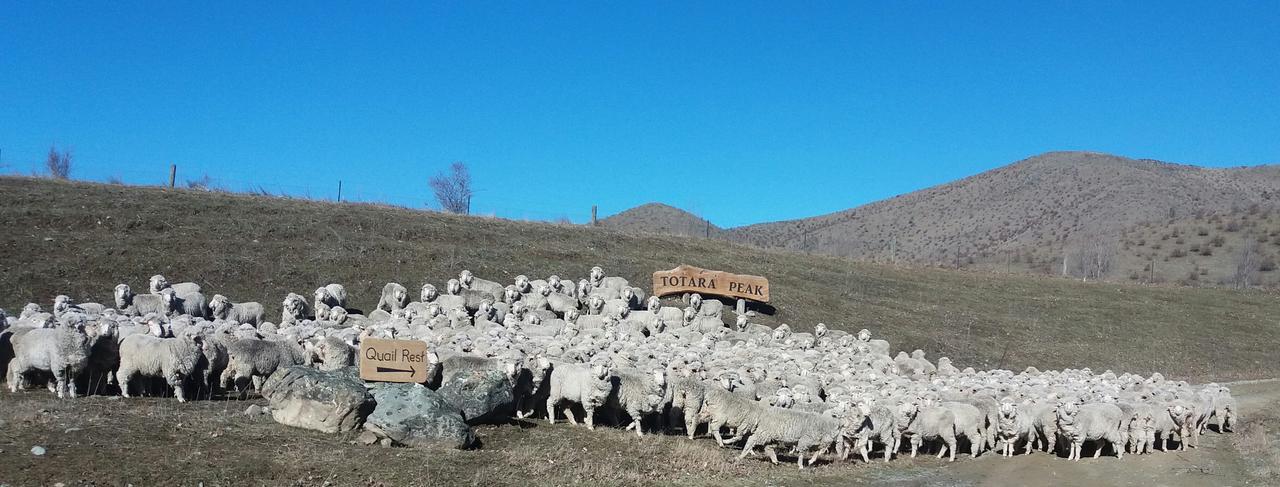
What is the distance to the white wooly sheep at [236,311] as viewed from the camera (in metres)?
17.5

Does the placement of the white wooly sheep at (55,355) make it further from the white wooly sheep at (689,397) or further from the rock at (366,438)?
the white wooly sheep at (689,397)

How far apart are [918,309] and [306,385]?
21203mm

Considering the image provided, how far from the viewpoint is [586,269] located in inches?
1036

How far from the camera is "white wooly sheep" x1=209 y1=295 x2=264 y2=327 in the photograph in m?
17.5

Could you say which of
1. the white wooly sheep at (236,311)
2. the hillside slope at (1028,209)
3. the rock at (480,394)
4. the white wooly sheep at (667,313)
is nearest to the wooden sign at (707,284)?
the white wooly sheep at (667,313)

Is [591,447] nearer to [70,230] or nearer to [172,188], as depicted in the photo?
[70,230]

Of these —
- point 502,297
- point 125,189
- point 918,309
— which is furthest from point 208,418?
point 918,309

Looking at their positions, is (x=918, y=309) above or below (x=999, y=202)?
below

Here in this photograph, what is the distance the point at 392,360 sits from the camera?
1166 cm

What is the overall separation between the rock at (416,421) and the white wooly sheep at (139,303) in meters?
7.56

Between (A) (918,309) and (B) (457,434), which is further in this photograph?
(A) (918,309)

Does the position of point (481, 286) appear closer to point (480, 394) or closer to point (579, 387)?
point (579, 387)

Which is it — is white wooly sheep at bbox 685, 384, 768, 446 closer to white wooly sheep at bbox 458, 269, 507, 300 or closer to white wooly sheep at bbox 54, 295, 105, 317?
white wooly sheep at bbox 458, 269, 507, 300

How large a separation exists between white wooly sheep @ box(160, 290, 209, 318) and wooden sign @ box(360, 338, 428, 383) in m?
7.01
